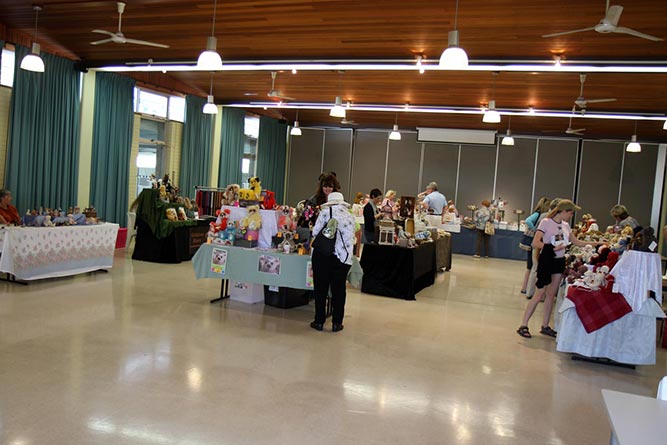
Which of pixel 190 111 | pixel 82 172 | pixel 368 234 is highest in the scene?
pixel 190 111

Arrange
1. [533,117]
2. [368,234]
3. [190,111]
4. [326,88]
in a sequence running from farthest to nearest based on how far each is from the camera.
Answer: [533,117]
[190,111]
[326,88]
[368,234]

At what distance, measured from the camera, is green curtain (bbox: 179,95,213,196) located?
11586mm

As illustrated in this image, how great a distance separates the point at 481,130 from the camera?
14.2m

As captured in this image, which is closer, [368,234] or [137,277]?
[137,277]

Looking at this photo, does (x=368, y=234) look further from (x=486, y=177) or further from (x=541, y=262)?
(x=486, y=177)

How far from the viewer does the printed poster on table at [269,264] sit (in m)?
5.52

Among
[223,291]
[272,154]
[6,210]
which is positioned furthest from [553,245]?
[272,154]

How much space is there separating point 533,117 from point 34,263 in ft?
34.6

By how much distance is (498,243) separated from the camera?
41.6 feet

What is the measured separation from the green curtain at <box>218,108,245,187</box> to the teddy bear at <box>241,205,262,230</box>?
7298mm

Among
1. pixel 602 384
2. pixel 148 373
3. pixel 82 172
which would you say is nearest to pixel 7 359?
pixel 148 373

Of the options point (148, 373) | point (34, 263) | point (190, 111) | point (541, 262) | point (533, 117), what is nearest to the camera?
point (148, 373)

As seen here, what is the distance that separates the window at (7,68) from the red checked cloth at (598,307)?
7.69m

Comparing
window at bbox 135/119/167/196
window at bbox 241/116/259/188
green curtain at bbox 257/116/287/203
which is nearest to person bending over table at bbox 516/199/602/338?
window at bbox 135/119/167/196
